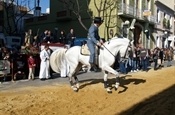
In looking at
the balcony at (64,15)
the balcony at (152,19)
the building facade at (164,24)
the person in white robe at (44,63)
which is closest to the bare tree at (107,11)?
the balcony at (64,15)

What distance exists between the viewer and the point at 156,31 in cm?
4634

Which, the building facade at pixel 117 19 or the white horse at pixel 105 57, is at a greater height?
the building facade at pixel 117 19

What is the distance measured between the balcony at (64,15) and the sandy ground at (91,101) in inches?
1006

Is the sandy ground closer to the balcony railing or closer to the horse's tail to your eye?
the horse's tail

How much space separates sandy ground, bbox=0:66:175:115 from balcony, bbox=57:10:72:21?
25.6m

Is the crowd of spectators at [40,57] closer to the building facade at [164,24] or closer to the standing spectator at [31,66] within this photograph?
the standing spectator at [31,66]

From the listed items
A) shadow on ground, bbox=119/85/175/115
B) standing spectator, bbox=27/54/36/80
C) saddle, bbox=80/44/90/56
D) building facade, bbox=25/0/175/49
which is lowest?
shadow on ground, bbox=119/85/175/115

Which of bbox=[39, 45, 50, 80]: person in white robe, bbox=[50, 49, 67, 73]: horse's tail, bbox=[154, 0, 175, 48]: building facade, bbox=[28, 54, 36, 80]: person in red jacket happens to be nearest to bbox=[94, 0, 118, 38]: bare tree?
bbox=[154, 0, 175, 48]: building facade

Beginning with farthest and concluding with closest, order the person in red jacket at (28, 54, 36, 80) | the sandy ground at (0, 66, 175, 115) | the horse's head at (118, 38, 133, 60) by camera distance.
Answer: the person in red jacket at (28, 54, 36, 80)
the horse's head at (118, 38, 133, 60)
the sandy ground at (0, 66, 175, 115)

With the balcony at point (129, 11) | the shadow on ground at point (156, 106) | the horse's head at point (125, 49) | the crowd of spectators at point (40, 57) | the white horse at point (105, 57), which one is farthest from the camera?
the balcony at point (129, 11)

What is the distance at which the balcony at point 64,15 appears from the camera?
3931 centimetres

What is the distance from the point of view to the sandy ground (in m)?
10.1

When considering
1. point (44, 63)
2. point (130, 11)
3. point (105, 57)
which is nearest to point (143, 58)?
point (44, 63)

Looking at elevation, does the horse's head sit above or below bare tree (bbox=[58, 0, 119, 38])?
below
